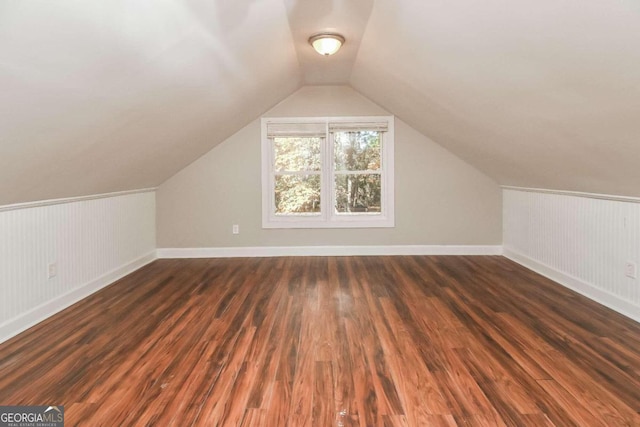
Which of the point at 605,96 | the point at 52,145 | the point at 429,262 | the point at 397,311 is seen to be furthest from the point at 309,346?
the point at 429,262

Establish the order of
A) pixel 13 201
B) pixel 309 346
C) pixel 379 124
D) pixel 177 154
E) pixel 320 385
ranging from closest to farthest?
1. pixel 320 385
2. pixel 309 346
3. pixel 13 201
4. pixel 177 154
5. pixel 379 124

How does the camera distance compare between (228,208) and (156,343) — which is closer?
(156,343)

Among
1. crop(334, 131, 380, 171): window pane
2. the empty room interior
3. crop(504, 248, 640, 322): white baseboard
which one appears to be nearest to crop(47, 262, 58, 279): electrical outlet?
the empty room interior

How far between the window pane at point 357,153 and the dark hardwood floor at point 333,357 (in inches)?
83.3

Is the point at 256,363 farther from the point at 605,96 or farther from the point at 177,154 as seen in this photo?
the point at 177,154

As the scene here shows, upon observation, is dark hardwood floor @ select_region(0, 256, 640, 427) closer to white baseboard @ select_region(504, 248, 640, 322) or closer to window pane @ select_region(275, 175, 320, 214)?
white baseboard @ select_region(504, 248, 640, 322)

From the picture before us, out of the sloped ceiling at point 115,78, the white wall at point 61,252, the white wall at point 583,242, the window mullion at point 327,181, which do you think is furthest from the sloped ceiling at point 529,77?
the white wall at point 61,252

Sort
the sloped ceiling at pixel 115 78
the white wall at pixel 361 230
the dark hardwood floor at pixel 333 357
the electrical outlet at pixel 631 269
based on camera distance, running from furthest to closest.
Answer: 1. the white wall at pixel 361 230
2. the electrical outlet at pixel 631 269
3. the dark hardwood floor at pixel 333 357
4. the sloped ceiling at pixel 115 78

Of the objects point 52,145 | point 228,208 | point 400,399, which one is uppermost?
point 52,145

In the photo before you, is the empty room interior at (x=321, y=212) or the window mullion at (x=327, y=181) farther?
the window mullion at (x=327, y=181)

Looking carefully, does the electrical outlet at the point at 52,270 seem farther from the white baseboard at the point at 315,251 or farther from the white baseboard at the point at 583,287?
the white baseboard at the point at 583,287

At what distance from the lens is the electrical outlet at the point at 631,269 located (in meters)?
2.86

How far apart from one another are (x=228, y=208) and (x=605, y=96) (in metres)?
4.36

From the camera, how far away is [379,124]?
516 cm
